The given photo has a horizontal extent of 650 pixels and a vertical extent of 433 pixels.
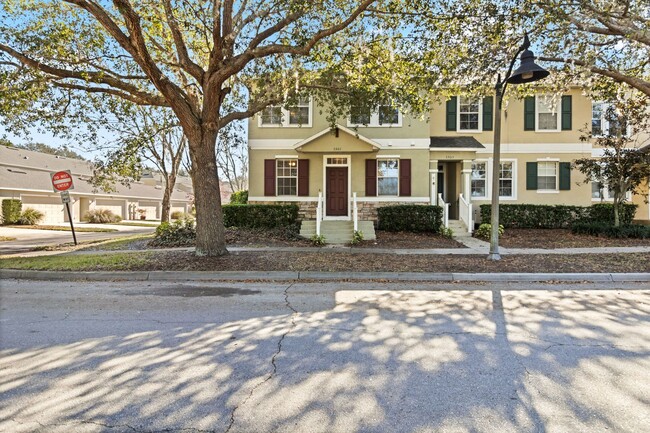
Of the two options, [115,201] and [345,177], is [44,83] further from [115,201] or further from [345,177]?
[115,201]

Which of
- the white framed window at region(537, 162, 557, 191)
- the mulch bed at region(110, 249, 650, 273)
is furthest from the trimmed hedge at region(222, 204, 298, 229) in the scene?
the white framed window at region(537, 162, 557, 191)

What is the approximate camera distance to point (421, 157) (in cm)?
1697

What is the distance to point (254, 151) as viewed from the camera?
685 inches

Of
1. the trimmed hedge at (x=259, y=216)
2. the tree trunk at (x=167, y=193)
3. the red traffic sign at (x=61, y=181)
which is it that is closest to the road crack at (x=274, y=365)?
the trimmed hedge at (x=259, y=216)

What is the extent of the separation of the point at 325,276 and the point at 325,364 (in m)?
4.76

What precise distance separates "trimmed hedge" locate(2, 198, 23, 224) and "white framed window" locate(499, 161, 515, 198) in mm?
29616

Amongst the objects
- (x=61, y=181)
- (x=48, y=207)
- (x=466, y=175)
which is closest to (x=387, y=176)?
(x=466, y=175)

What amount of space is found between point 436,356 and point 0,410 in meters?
3.74

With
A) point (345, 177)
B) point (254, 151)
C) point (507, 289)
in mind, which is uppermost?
point (254, 151)

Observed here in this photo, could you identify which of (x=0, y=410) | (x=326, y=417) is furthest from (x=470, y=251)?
(x=0, y=410)

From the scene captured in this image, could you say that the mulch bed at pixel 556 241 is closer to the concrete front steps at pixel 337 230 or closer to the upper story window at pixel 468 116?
the concrete front steps at pixel 337 230

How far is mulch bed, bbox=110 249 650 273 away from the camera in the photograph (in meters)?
8.88

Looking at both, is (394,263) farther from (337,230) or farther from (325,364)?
(325,364)

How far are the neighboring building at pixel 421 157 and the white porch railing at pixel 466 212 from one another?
0.16 ft
